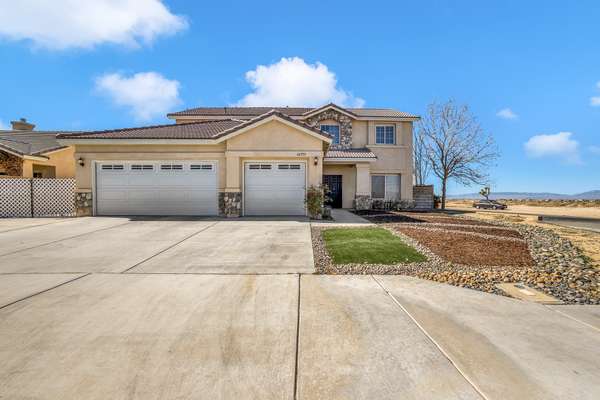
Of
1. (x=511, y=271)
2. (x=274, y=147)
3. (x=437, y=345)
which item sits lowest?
(x=437, y=345)

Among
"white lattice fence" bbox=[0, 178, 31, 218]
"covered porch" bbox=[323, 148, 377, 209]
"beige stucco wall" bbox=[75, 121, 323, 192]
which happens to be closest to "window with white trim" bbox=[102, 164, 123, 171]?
"beige stucco wall" bbox=[75, 121, 323, 192]

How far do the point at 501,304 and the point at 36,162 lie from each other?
24.3 m

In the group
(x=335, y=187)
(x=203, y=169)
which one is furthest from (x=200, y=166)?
(x=335, y=187)

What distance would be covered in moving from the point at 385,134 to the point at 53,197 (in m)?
19.7

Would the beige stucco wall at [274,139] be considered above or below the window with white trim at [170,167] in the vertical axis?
above

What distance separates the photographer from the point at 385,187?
66.7 ft

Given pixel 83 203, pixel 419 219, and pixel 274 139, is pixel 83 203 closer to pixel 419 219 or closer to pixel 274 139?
pixel 274 139

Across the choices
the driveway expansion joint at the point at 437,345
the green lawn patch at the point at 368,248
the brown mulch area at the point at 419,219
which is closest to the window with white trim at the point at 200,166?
the green lawn patch at the point at 368,248

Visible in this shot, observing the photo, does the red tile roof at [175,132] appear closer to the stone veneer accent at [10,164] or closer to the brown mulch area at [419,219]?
the brown mulch area at [419,219]

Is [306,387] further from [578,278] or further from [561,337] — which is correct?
[578,278]

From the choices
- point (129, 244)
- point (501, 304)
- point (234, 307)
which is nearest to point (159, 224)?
point (129, 244)

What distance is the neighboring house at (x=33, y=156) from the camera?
55.8ft

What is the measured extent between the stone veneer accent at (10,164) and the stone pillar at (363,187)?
20695mm

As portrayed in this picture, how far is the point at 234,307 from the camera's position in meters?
3.87
